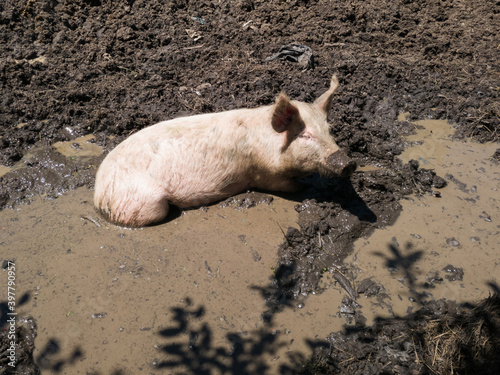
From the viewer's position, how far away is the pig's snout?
4.33 metres

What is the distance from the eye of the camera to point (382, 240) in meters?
4.71

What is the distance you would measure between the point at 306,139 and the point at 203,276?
2171mm

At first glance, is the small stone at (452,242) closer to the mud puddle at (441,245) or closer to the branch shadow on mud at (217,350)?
the mud puddle at (441,245)

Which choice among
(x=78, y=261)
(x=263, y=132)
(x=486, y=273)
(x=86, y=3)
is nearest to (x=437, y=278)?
(x=486, y=273)

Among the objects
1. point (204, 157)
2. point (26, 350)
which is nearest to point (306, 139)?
point (204, 157)

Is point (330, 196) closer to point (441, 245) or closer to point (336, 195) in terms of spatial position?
point (336, 195)

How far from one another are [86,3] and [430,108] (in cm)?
842

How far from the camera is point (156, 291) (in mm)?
4176

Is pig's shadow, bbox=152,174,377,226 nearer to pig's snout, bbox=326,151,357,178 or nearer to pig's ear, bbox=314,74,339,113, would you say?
pig's snout, bbox=326,151,357,178

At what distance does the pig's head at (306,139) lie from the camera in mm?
Answer: 4532

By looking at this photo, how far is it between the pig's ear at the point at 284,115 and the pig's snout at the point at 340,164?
684mm

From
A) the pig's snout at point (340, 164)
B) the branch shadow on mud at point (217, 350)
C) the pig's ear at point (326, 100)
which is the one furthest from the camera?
the pig's ear at point (326, 100)

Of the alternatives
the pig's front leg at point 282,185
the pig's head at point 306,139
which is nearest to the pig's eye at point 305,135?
the pig's head at point 306,139

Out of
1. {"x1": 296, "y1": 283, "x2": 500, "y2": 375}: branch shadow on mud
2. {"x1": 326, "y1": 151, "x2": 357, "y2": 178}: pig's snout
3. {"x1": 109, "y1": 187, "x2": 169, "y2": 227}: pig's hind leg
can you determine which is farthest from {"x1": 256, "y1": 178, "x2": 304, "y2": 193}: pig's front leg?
{"x1": 296, "y1": 283, "x2": 500, "y2": 375}: branch shadow on mud
